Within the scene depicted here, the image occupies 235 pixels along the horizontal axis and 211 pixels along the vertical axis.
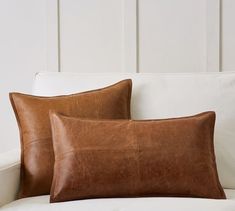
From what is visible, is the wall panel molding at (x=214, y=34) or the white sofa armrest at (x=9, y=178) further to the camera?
the wall panel molding at (x=214, y=34)

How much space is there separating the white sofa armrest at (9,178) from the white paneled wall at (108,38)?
29.4 inches

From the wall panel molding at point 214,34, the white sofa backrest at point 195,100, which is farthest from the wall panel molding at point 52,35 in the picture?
the wall panel molding at point 214,34

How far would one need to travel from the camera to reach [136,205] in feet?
4.40

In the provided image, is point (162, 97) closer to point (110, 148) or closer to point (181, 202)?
point (110, 148)

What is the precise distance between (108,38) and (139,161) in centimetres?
93

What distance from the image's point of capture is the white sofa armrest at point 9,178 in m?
1.55

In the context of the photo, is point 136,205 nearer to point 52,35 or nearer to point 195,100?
point 195,100

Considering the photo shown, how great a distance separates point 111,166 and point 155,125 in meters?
0.19

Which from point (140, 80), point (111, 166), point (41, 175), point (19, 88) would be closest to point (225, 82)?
point (140, 80)

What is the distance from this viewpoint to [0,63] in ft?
7.86

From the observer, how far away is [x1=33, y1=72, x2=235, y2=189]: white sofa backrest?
5.52ft

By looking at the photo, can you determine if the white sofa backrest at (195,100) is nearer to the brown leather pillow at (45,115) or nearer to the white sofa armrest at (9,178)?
the brown leather pillow at (45,115)

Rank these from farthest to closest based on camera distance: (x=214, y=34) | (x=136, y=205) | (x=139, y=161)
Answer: (x=214, y=34), (x=139, y=161), (x=136, y=205)

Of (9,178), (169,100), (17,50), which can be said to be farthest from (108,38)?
(9,178)
